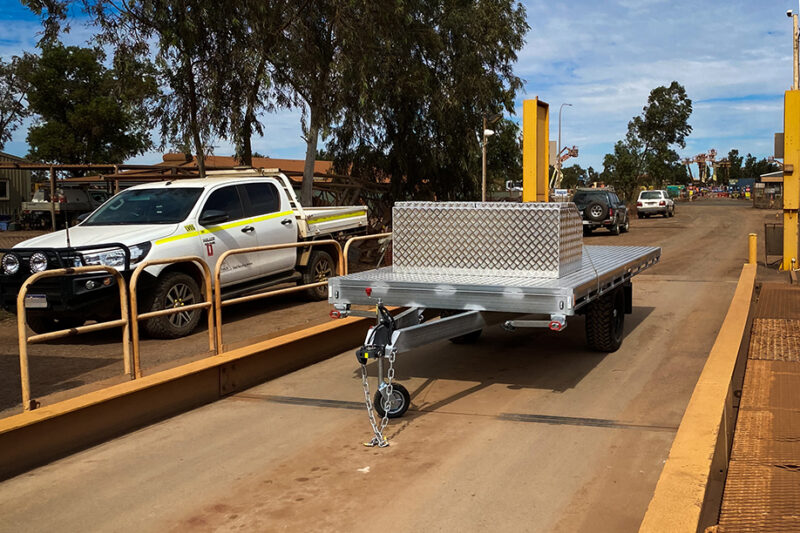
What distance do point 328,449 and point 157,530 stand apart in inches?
57.9

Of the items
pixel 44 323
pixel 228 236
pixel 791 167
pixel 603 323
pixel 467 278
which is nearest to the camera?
pixel 467 278

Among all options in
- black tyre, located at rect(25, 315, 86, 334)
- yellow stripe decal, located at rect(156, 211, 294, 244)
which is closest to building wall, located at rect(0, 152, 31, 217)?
yellow stripe decal, located at rect(156, 211, 294, 244)

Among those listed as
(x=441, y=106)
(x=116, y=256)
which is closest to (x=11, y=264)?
(x=116, y=256)

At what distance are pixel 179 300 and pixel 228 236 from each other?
1.48 metres

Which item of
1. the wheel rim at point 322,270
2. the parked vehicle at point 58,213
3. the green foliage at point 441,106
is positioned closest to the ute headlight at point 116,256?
the wheel rim at point 322,270

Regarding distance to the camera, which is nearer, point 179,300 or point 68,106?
point 179,300

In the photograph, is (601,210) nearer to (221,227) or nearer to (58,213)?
(221,227)

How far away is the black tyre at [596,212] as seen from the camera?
2914cm

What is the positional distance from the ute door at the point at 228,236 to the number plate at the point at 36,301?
2096mm

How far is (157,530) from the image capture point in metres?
4.12

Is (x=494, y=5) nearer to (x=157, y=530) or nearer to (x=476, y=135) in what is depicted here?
(x=476, y=135)

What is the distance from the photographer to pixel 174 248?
9.66 meters

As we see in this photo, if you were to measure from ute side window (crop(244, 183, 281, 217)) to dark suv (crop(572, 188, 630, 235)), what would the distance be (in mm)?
19104

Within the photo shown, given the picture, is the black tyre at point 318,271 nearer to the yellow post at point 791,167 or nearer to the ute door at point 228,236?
the ute door at point 228,236
